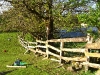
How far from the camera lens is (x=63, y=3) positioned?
19.2m

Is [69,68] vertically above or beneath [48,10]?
beneath

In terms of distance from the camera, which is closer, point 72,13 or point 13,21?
point 72,13

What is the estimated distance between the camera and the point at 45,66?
16781 millimetres

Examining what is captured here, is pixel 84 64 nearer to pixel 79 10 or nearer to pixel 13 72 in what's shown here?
pixel 13 72

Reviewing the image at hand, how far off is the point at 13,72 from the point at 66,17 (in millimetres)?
5810

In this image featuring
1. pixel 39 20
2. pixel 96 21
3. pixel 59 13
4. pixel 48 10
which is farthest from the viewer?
pixel 39 20

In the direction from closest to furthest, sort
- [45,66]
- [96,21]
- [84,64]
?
[84,64] → [96,21] → [45,66]

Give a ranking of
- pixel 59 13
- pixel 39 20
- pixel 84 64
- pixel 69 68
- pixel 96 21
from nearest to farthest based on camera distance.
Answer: pixel 84 64, pixel 69 68, pixel 96 21, pixel 59 13, pixel 39 20

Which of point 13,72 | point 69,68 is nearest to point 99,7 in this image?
point 69,68

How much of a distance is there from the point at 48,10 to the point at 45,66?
504 centimetres

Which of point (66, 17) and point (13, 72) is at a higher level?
point (66, 17)

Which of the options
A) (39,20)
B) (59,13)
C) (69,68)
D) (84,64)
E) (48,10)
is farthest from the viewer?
(39,20)

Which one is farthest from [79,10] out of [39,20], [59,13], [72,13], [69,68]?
[69,68]

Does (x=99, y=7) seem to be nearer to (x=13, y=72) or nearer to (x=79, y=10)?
(x=79, y=10)
